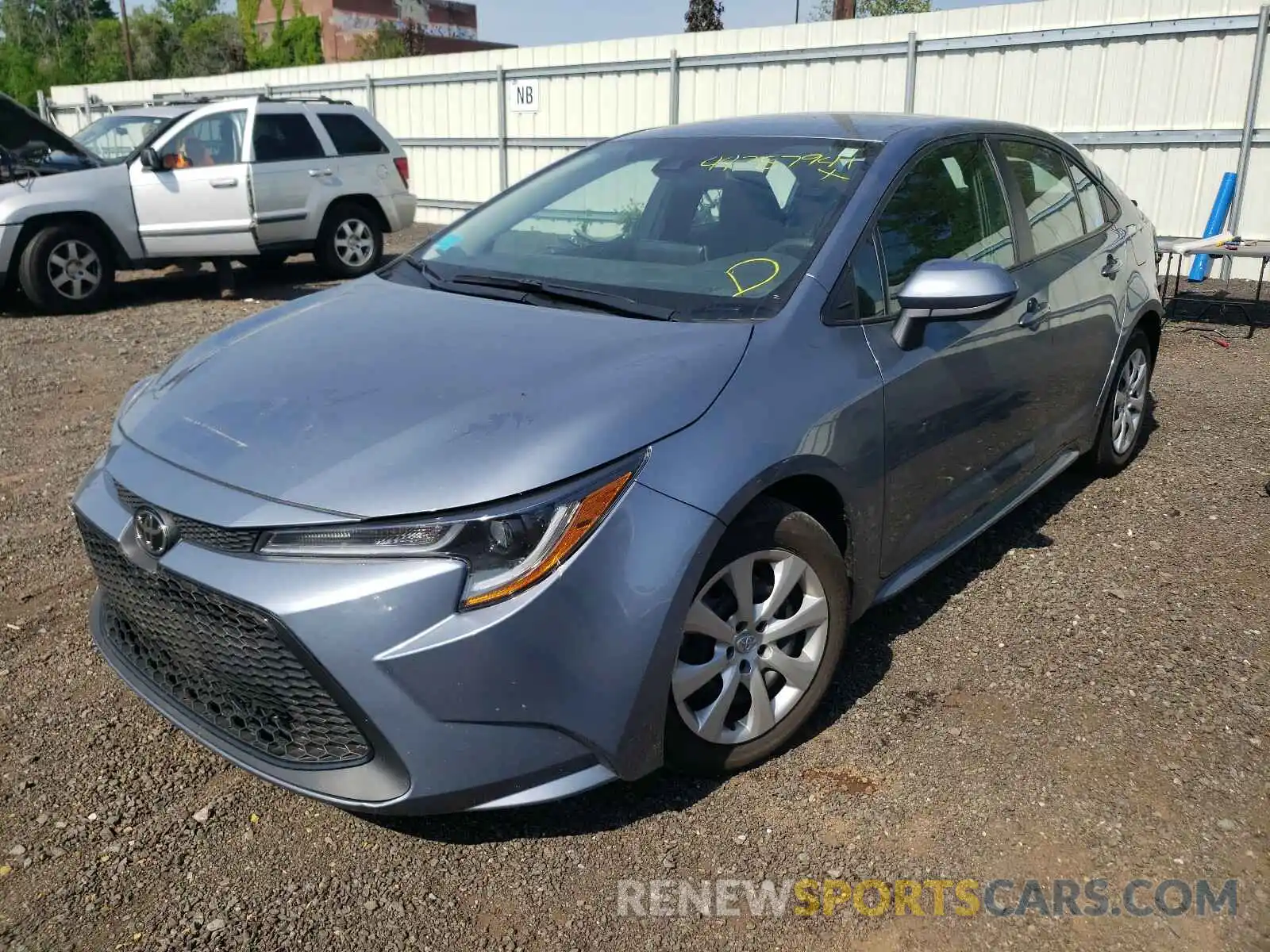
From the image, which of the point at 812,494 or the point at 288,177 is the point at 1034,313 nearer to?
the point at 812,494

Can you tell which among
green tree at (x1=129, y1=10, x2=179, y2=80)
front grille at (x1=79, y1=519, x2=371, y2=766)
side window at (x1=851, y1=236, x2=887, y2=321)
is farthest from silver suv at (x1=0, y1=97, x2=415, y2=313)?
green tree at (x1=129, y1=10, x2=179, y2=80)

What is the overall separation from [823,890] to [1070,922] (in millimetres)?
525

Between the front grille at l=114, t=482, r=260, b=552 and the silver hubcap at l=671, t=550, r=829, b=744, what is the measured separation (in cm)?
98

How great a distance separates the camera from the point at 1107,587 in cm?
392

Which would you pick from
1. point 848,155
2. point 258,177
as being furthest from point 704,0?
point 848,155

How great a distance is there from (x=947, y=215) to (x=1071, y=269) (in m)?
0.89

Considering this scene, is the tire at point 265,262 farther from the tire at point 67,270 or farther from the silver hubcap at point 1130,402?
the silver hubcap at point 1130,402

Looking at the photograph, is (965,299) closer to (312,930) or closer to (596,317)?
(596,317)

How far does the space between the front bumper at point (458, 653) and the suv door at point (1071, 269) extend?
222 cm

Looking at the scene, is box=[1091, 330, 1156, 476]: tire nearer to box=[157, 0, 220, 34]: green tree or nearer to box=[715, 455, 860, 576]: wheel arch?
box=[715, 455, 860, 576]: wheel arch

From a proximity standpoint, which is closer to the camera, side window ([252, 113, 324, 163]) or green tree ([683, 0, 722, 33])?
side window ([252, 113, 324, 163])

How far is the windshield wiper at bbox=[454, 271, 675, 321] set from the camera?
2922 millimetres

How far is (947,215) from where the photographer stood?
3504mm

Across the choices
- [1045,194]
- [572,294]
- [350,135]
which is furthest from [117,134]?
[1045,194]
